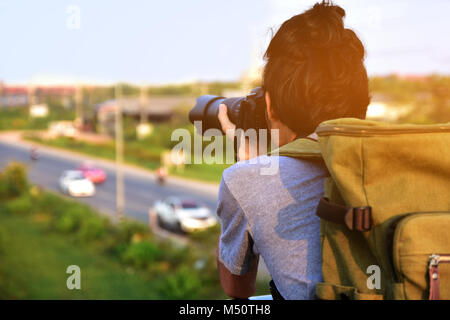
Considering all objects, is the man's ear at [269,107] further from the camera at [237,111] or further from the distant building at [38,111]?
the distant building at [38,111]

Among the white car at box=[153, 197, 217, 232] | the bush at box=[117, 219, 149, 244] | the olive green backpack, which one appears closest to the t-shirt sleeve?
the olive green backpack

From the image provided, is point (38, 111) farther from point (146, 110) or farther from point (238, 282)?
point (238, 282)

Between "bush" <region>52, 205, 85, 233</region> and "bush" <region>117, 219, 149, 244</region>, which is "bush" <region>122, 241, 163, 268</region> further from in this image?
"bush" <region>52, 205, 85, 233</region>

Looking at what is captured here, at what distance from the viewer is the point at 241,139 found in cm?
133

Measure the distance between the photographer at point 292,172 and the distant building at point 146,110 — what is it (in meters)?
39.8

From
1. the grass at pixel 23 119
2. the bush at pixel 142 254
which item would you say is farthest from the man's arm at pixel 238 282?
the grass at pixel 23 119

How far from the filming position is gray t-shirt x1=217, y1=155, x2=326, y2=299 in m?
0.99

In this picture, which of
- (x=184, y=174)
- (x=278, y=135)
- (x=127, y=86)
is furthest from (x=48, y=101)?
(x=278, y=135)

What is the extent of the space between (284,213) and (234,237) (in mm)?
142

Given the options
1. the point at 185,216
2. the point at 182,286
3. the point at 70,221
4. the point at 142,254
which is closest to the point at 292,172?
the point at 182,286

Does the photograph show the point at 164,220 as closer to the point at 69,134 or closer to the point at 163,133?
the point at 163,133

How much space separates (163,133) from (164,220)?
755 inches

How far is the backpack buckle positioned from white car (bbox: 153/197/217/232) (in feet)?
50.2
